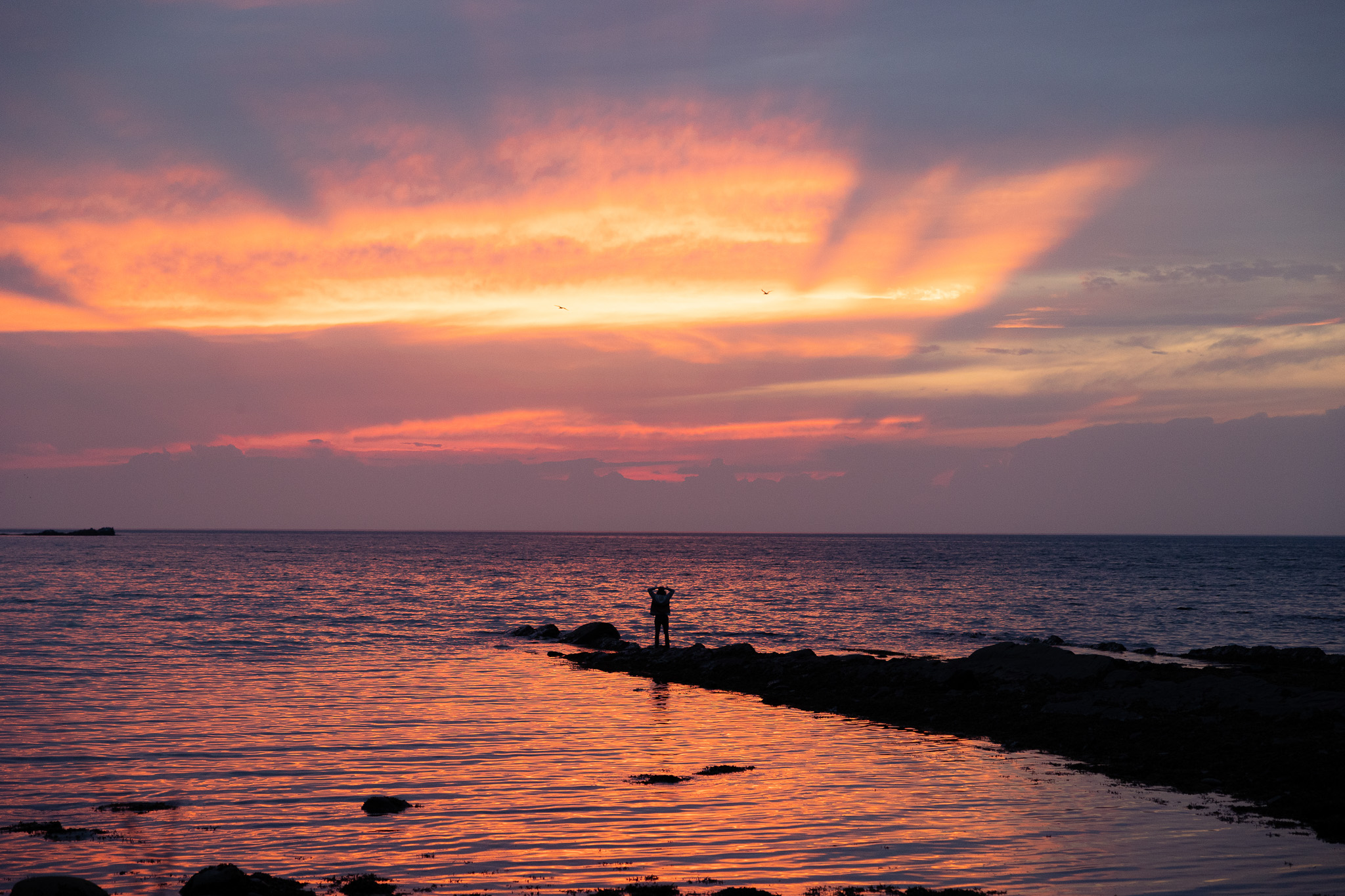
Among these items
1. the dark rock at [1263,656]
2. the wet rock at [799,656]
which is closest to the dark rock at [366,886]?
the wet rock at [799,656]

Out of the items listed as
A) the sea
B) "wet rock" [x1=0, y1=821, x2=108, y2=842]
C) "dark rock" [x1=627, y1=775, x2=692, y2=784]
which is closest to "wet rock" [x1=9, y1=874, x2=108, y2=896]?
the sea

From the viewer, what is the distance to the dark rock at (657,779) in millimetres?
15938

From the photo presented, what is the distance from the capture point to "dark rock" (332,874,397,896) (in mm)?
10597

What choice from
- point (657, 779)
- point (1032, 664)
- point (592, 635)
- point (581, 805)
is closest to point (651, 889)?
point (581, 805)

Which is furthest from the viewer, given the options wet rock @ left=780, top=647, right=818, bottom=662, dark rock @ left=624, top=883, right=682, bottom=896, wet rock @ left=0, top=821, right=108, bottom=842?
wet rock @ left=780, top=647, right=818, bottom=662

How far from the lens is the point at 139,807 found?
46.6 ft

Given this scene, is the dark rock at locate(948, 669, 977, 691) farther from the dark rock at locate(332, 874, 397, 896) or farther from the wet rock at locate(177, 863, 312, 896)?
the wet rock at locate(177, 863, 312, 896)

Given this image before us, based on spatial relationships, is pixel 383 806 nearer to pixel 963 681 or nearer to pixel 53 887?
pixel 53 887

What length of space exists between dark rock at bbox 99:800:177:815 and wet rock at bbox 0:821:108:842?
854 mm

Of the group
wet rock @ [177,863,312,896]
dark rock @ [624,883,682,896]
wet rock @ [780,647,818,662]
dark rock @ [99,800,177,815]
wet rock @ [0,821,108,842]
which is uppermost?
wet rock @ [177,863,312,896]

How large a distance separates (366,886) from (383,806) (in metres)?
3.56

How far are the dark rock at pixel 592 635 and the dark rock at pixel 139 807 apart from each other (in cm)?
2717

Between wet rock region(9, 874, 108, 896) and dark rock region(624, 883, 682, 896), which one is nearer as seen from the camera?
wet rock region(9, 874, 108, 896)

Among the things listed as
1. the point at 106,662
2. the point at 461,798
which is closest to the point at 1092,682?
the point at 461,798
